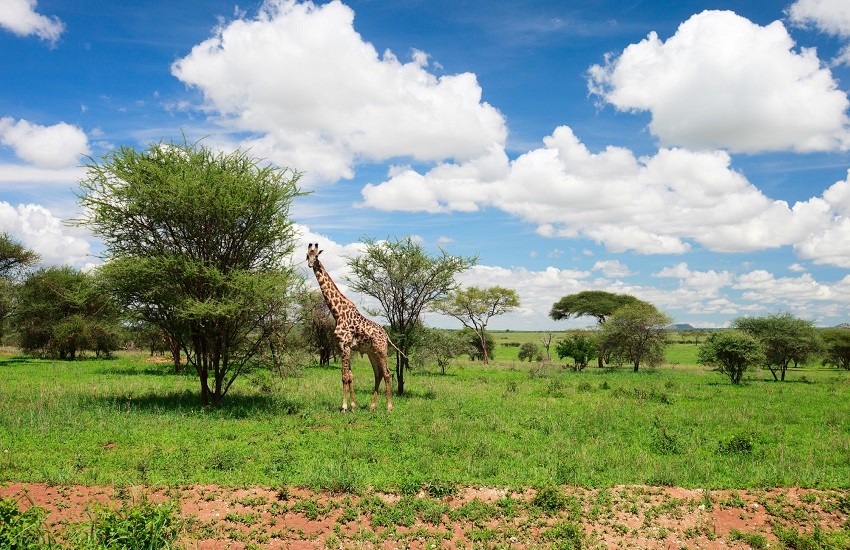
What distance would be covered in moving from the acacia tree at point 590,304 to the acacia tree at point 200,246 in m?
55.2

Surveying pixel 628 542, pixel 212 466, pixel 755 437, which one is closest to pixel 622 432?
pixel 755 437

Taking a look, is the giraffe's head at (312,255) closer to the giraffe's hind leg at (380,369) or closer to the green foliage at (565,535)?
the giraffe's hind leg at (380,369)

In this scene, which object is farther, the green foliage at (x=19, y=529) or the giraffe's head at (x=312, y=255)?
the giraffe's head at (x=312, y=255)

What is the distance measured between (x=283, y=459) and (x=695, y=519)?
8.08m

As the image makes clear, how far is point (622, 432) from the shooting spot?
15234 millimetres

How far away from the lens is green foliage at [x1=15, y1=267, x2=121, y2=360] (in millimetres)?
37438

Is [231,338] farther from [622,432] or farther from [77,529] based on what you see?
[622,432]

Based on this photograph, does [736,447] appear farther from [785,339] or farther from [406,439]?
[785,339]

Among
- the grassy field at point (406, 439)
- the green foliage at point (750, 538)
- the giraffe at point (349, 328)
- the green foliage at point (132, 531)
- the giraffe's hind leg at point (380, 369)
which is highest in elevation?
the giraffe at point (349, 328)

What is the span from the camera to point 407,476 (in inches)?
412

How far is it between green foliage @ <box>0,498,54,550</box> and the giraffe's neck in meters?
12.1

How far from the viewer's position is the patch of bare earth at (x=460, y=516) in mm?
8047

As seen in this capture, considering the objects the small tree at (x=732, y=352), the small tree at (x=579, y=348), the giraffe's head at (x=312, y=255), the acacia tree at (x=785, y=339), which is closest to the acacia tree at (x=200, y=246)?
the giraffe's head at (x=312, y=255)

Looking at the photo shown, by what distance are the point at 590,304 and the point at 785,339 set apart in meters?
27.9
